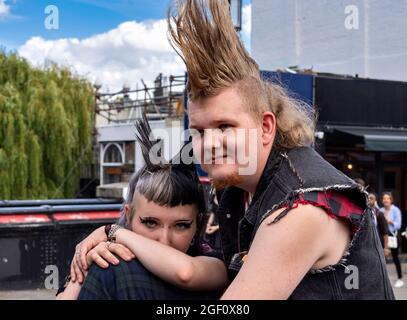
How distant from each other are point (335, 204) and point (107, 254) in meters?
0.67

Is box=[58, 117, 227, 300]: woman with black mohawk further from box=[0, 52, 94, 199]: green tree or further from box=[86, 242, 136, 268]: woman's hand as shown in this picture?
box=[0, 52, 94, 199]: green tree

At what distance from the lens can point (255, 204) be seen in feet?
5.85

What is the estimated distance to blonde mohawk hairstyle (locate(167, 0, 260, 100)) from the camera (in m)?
1.72

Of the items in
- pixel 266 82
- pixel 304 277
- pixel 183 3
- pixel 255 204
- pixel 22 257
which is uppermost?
pixel 183 3

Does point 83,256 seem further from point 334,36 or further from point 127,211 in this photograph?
point 334,36

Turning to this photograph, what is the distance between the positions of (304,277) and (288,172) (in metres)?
0.30

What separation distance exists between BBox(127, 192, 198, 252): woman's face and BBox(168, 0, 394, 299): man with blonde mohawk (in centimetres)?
21

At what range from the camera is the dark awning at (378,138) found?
37.7 ft

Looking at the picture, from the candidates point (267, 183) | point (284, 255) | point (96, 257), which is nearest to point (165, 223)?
point (96, 257)

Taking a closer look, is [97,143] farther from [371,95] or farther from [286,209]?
[286,209]

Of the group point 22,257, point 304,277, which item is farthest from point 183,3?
point 22,257

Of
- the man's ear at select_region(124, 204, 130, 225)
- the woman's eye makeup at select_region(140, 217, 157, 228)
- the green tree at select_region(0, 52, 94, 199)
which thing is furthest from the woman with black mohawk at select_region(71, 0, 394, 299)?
the green tree at select_region(0, 52, 94, 199)

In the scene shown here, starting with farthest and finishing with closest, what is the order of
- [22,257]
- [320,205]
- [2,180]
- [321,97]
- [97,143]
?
[97,143], [2,180], [321,97], [22,257], [320,205]

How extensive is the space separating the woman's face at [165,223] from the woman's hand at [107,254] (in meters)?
0.19
